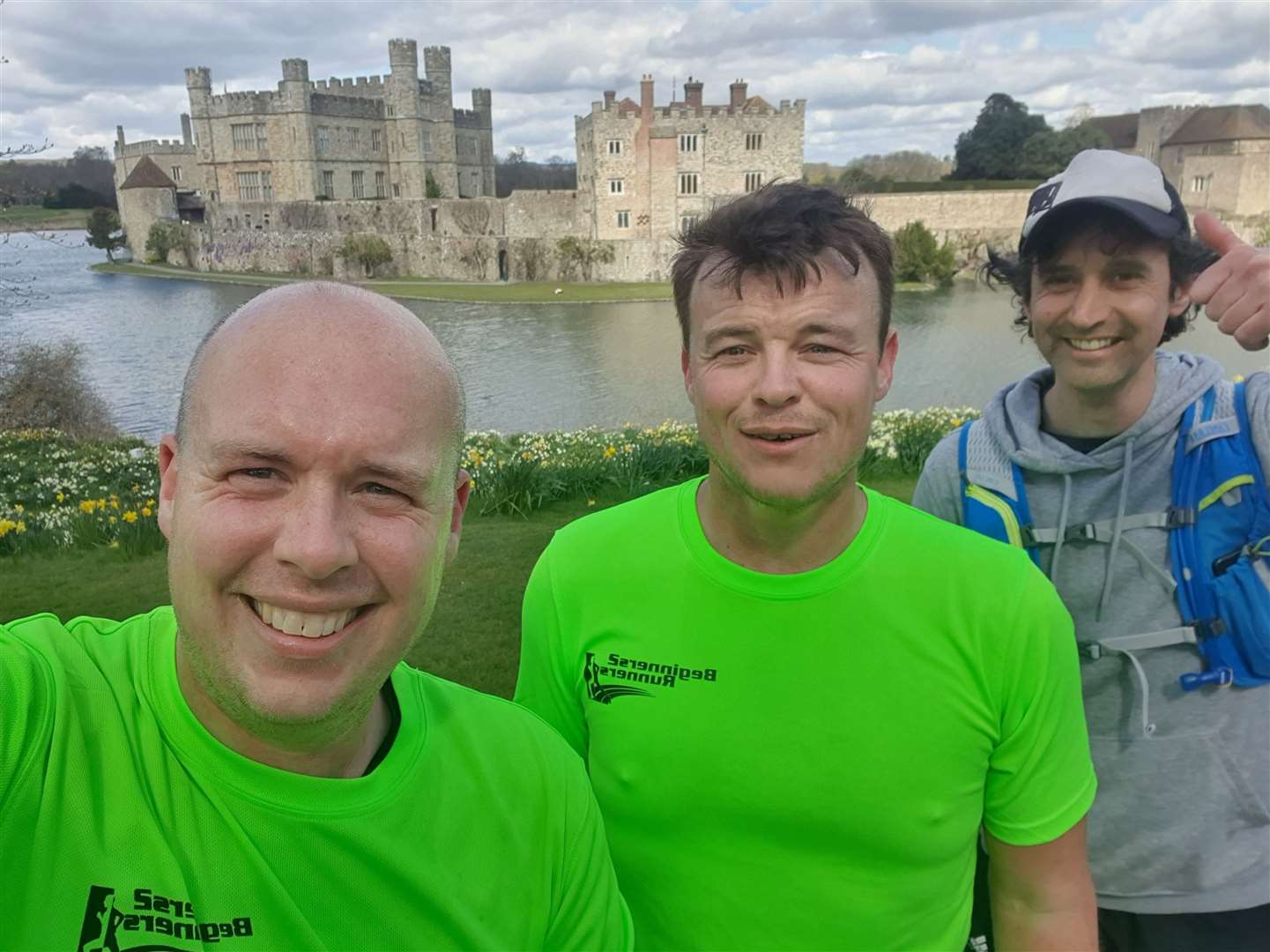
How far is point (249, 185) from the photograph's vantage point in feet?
166

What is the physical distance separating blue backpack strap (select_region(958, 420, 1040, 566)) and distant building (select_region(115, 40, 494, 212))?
53234 millimetres

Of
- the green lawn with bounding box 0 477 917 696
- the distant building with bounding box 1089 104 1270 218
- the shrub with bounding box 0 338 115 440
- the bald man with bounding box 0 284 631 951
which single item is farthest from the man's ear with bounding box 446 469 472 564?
the distant building with bounding box 1089 104 1270 218

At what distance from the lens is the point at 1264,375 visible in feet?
6.75

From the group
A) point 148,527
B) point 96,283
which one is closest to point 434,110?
point 96,283

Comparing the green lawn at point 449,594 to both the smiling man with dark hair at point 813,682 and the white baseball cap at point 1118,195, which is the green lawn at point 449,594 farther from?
the white baseball cap at point 1118,195

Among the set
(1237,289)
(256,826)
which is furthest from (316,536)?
(1237,289)

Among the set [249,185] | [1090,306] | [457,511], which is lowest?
[457,511]

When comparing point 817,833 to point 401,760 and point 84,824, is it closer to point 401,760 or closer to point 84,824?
point 401,760

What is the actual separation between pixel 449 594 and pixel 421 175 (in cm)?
5151

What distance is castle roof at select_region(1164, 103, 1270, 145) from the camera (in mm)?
46281

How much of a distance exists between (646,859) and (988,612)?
78 centimetres

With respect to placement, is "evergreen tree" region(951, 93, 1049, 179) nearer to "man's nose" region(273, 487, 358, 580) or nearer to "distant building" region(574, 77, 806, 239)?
"distant building" region(574, 77, 806, 239)

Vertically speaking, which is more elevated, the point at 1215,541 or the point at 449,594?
the point at 1215,541

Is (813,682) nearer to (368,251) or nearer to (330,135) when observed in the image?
(368,251)
